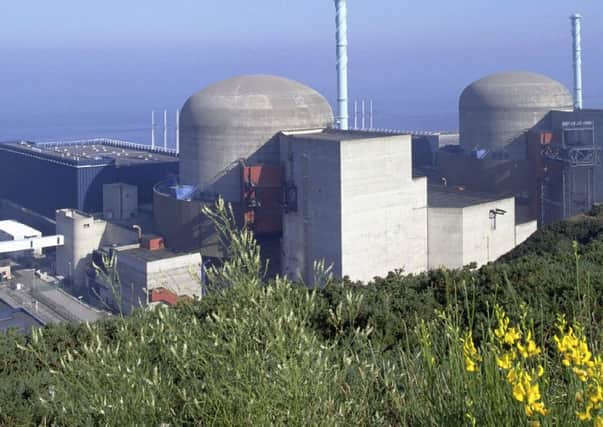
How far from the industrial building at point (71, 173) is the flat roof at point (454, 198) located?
→ 11.0 metres

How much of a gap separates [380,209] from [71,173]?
47.3 ft

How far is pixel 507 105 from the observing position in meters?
35.5

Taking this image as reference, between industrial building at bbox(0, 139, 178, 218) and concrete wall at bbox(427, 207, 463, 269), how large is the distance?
12611mm

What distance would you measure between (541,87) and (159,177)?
1533 centimetres

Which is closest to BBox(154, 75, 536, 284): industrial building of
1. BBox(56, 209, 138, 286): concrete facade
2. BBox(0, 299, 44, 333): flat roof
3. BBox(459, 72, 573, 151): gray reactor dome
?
BBox(56, 209, 138, 286): concrete facade

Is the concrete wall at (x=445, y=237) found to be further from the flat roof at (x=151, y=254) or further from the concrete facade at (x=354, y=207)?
the flat roof at (x=151, y=254)

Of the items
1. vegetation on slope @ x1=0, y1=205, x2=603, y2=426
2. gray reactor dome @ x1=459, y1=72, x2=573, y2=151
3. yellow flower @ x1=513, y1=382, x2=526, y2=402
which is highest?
gray reactor dome @ x1=459, y1=72, x2=573, y2=151

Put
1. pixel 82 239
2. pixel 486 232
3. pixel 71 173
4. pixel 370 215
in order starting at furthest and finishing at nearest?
pixel 71 173
pixel 82 239
pixel 486 232
pixel 370 215

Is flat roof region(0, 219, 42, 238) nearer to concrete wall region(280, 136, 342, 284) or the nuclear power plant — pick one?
the nuclear power plant

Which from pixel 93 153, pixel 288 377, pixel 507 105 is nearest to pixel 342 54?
pixel 507 105

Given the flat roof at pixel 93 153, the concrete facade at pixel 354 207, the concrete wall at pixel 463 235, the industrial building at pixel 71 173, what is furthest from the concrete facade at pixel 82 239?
the concrete wall at pixel 463 235

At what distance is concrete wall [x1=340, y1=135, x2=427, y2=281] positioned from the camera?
84.8 feet

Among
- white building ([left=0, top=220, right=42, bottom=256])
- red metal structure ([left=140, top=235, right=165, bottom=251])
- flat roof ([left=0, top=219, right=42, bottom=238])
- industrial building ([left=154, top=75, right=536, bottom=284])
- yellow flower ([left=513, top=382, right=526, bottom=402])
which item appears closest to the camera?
yellow flower ([left=513, top=382, right=526, bottom=402])

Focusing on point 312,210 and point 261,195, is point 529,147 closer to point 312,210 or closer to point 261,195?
point 261,195
